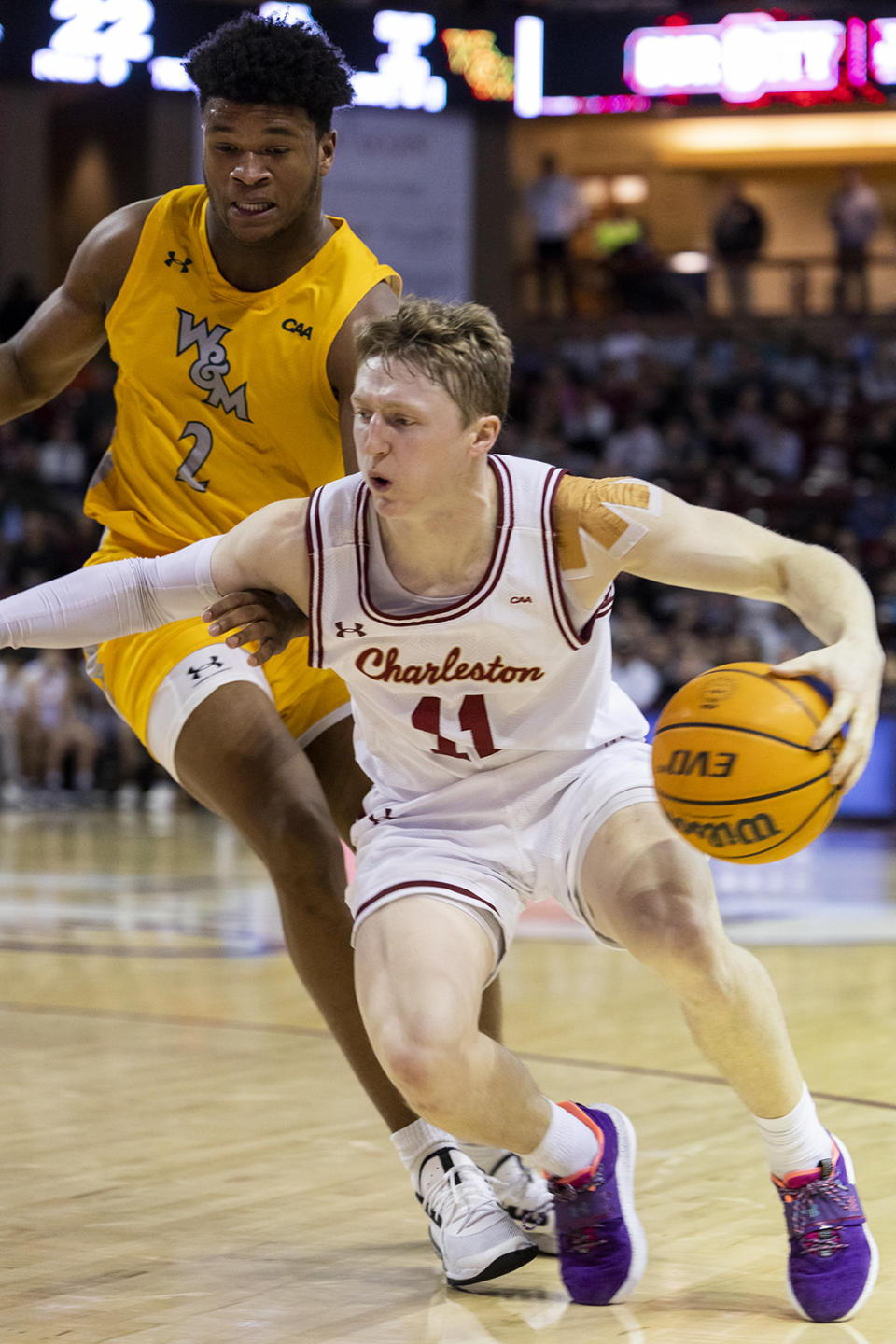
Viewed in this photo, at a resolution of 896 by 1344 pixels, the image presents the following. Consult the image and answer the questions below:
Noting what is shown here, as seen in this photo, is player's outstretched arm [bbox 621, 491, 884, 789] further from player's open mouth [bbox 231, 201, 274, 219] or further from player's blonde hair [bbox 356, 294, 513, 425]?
player's open mouth [bbox 231, 201, 274, 219]

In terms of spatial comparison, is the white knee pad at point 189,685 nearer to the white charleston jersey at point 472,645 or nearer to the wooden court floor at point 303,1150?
the white charleston jersey at point 472,645

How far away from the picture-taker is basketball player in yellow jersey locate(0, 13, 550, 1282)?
327 cm

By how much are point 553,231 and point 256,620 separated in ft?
56.8

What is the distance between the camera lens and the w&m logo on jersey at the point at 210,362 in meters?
3.50

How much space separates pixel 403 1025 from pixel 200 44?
192cm

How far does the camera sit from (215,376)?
3514 millimetres

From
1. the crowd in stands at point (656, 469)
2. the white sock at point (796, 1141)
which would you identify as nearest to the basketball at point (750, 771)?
the white sock at point (796, 1141)

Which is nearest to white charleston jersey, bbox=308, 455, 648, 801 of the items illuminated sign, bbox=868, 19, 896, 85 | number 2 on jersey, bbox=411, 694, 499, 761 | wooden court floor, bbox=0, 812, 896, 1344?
number 2 on jersey, bbox=411, 694, 499, 761

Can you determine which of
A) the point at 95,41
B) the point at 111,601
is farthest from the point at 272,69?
the point at 95,41

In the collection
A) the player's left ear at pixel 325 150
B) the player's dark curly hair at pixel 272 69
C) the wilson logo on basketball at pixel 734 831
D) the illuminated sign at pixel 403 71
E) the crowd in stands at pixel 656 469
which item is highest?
the illuminated sign at pixel 403 71

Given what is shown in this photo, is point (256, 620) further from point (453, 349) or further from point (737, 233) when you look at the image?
point (737, 233)

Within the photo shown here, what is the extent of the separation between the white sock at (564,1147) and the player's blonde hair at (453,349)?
3.93 ft

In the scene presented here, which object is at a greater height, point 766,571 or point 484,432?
point 484,432

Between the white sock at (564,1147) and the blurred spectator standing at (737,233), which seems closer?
the white sock at (564,1147)
